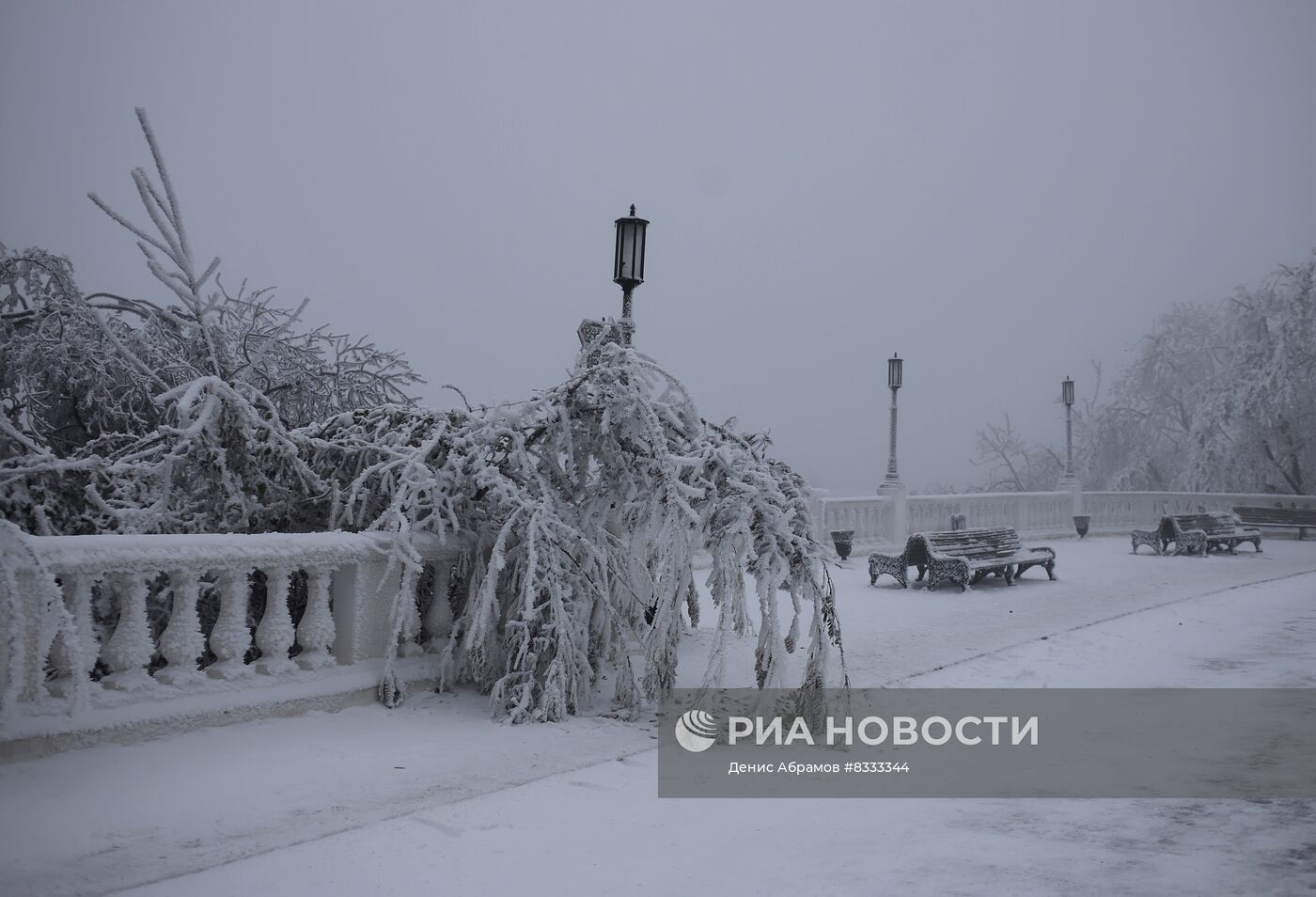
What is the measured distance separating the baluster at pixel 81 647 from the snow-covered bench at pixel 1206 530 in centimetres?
1945

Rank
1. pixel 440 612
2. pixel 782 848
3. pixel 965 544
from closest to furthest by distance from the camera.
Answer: pixel 782 848 → pixel 440 612 → pixel 965 544

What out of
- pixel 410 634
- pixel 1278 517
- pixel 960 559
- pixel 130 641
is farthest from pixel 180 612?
pixel 1278 517

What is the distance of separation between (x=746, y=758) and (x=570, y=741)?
3.22ft

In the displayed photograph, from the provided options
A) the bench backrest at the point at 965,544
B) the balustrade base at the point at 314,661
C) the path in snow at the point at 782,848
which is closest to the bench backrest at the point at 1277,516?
the bench backrest at the point at 965,544

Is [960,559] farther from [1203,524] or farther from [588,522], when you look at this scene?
[1203,524]

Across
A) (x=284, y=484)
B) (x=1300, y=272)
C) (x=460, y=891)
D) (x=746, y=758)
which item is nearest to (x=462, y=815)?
(x=460, y=891)

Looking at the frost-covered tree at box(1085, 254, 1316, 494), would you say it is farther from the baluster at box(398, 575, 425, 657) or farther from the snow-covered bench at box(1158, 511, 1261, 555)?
the baluster at box(398, 575, 425, 657)

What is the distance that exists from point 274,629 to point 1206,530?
20.0m

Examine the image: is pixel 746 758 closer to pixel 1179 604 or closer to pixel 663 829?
pixel 663 829

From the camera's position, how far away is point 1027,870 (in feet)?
11.9

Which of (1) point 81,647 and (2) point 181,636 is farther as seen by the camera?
(2) point 181,636

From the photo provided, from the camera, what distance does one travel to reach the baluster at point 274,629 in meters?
5.40

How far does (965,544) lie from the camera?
14.3 m

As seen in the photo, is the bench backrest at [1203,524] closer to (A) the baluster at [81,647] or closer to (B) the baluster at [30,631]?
(A) the baluster at [81,647]
